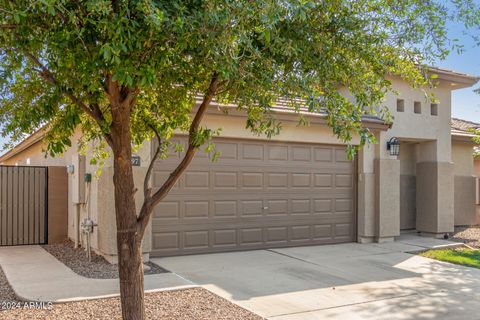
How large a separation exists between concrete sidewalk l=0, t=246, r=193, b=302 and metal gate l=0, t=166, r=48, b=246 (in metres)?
2.14

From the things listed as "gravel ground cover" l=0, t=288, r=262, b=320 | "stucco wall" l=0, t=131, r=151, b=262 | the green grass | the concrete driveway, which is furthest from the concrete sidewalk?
the green grass

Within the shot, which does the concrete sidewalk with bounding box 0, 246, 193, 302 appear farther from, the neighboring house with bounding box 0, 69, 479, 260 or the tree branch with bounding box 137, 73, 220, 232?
the tree branch with bounding box 137, 73, 220, 232

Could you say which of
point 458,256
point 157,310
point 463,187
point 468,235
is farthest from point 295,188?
point 463,187

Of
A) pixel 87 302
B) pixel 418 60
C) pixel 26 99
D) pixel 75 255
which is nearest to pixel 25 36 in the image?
pixel 26 99

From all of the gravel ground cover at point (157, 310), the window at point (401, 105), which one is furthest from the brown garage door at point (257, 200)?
the gravel ground cover at point (157, 310)

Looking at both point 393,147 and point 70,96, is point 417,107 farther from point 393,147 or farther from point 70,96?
point 70,96

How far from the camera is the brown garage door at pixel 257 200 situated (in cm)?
1009

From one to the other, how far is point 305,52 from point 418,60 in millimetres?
1857

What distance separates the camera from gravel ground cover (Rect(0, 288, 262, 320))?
5.78 m

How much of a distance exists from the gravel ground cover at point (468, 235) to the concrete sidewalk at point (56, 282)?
9297 millimetres

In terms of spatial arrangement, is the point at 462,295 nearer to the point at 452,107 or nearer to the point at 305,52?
the point at 305,52

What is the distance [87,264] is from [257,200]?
4149 millimetres

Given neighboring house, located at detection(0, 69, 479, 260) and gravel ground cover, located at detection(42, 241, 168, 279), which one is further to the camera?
neighboring house, located at detection(0, 69, 479, 260)

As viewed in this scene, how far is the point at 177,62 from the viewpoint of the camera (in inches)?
189
